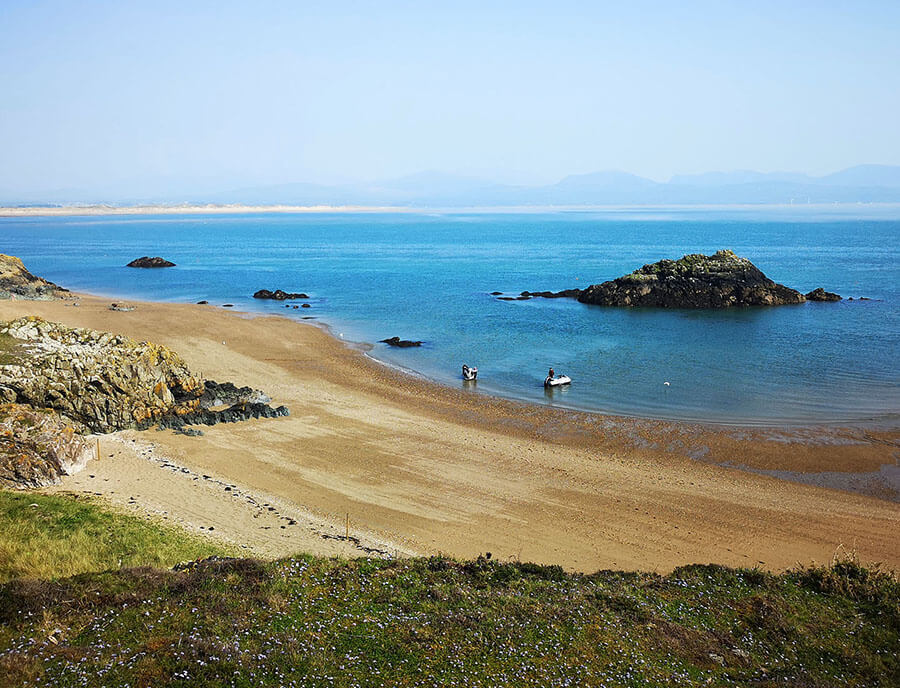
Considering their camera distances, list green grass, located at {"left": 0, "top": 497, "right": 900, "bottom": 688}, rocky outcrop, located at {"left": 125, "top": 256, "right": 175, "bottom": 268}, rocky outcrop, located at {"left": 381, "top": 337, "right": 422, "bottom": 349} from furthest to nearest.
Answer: rocky outcrop, located at {"left": 125, "top": 256, "right": 175, "bottom": 268} → rocky outcrop, located at {"left": 381, "top": 337, "right": 422, "bottom": 349} → green grass, located at {"left": 0, "top": 497, "right": 900, "bottom": 688}

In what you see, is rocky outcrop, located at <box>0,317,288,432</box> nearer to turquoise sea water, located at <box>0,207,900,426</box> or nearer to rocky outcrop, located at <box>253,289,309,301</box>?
turquoise sea water, located at <box>0,207,900,426</box>

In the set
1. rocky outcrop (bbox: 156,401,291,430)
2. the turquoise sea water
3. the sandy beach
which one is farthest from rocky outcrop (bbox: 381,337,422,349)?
rocky outcrop (bbox: 156,401,291,430)

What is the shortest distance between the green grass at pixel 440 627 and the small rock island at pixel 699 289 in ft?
162

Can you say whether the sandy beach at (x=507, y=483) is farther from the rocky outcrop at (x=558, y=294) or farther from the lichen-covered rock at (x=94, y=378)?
the rocky outcrop at (x=558, y=294)

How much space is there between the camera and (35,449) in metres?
19.1

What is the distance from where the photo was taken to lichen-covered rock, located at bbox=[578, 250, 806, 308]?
60.5 m

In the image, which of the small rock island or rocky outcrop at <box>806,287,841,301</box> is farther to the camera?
rocky outcrop at <box>806,287,841,301</box>

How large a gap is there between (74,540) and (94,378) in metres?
11.8

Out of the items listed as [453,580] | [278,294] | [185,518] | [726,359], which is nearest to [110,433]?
[185,518]

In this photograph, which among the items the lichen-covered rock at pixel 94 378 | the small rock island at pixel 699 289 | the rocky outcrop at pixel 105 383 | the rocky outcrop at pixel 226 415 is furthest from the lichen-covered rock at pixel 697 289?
the lichen-covered rock at pixel 94 378

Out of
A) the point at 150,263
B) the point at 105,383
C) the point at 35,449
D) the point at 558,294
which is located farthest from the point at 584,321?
the point at 150,263

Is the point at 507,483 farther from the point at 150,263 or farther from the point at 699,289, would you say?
the point at 150,263

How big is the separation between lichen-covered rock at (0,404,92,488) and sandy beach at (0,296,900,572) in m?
0.57

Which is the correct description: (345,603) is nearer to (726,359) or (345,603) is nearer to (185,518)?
(185,518)
